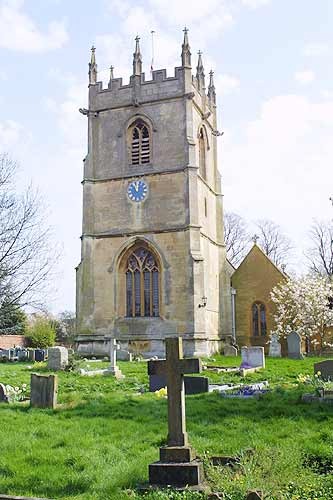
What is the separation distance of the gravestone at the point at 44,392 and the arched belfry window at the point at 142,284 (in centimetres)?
1630

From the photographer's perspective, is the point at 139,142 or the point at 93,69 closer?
the point at 139,142

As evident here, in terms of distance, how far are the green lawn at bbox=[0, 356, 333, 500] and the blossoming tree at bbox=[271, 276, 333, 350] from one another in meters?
18.1

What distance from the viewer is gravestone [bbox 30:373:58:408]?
10.1 metres

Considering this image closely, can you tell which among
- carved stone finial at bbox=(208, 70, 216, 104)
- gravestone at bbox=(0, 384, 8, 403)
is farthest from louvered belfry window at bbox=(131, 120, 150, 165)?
gravestone at bbox=(0, 384, 8, 403)

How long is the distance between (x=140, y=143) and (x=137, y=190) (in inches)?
103

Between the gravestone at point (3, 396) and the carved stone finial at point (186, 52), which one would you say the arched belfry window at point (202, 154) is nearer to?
the carved stone finial at point (186, 52)

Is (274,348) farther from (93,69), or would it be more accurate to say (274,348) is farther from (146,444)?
(146,444)

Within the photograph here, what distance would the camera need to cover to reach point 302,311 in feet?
99.1

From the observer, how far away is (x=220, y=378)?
15250 mm

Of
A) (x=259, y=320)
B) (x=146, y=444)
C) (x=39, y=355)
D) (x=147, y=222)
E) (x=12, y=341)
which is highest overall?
(x=147, y=222)

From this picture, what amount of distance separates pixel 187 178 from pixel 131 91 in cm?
611

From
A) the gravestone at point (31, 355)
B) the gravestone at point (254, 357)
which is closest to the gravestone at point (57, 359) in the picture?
the gravestone at point (254, 357)

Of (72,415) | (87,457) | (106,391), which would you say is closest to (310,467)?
(87,457)

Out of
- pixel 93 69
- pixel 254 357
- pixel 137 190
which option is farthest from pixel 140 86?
pixel 254 357
